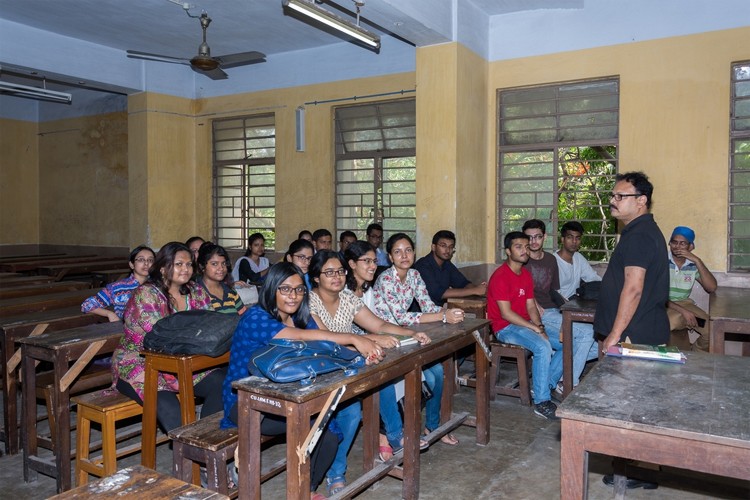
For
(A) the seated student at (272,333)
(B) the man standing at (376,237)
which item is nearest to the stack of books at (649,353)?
(A) the seated student at (272,333)

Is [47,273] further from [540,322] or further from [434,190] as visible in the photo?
[540,322]

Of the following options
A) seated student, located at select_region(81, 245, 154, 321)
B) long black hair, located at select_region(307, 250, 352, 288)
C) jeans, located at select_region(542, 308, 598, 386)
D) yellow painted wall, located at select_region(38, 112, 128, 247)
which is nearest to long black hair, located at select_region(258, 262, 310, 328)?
long black hair, located at select_region(307, 250, 352, 288)

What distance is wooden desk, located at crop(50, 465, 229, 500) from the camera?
156 cm

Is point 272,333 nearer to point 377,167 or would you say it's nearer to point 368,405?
point 368,405

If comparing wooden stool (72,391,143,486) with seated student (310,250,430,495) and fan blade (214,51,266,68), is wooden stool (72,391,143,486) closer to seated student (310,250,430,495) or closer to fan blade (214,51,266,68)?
seated student (310,250,430,495)

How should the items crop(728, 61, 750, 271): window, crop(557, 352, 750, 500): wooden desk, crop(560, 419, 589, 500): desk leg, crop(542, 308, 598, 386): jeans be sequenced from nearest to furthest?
crop(557, 352, 750, 500): wooden desk, crop(560, 419, 589, 500): desk leg, crop(542, 308, 598, 386): jeans, crop(728, 61, 750, 271): window

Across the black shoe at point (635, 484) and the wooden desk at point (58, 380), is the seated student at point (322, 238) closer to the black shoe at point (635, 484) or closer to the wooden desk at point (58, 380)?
the wooden desk at point (58, 380)

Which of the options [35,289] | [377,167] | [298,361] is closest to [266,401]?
[298,361]

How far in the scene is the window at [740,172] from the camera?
5617 mm

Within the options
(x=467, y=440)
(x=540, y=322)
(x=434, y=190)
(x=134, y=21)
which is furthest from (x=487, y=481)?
(x=134, y=21)

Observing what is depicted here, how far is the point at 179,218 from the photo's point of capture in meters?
9.11

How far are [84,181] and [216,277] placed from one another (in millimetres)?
8377

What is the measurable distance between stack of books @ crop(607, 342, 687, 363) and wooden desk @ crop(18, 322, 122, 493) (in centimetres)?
271

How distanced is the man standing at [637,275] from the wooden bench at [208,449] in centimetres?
188
